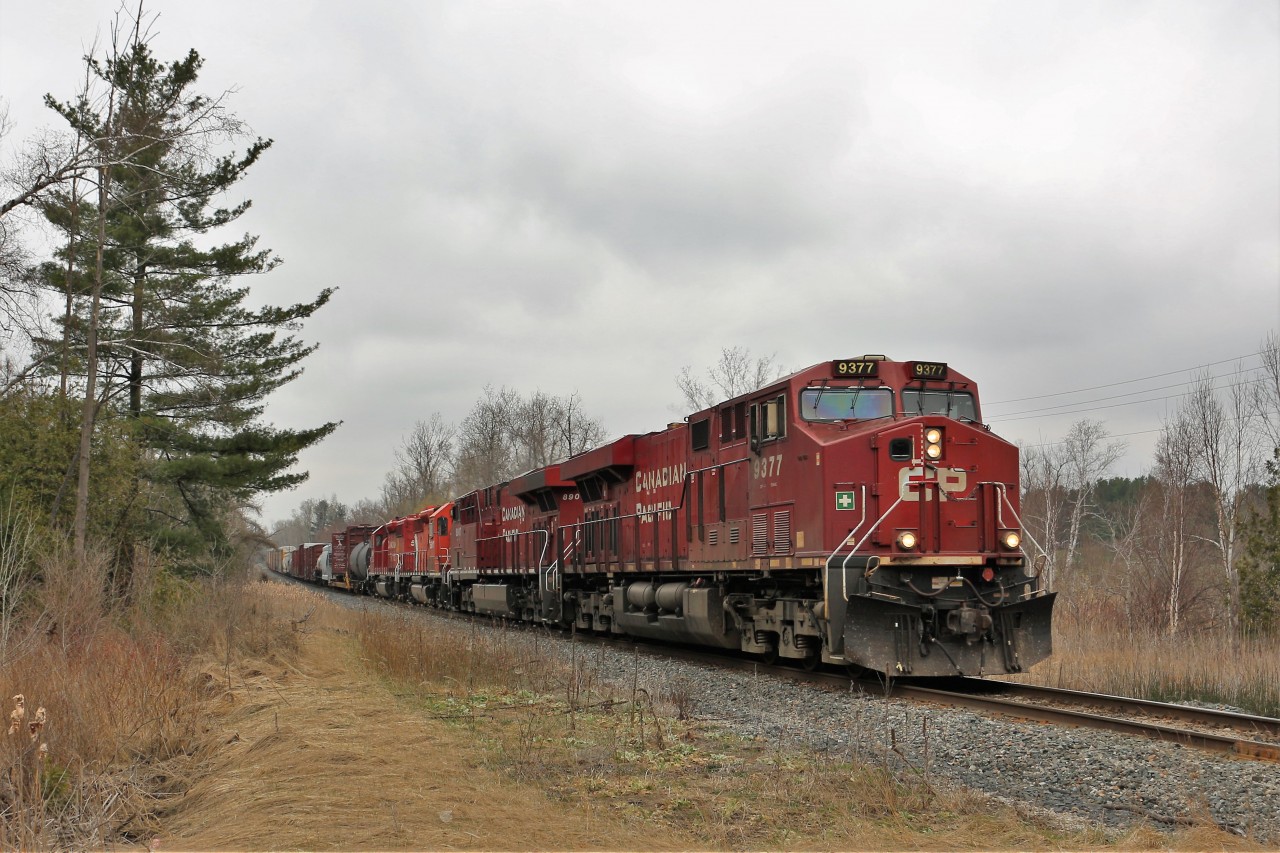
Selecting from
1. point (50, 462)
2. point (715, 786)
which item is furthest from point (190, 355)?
point (715, 786)

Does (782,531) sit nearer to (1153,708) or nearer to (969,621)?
(969,621)

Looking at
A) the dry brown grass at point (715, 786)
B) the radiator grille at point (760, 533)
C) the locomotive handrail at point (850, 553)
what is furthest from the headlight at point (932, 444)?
the dry brown grass at point (715, 786)

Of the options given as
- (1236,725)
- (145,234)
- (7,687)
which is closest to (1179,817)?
(1236,725)

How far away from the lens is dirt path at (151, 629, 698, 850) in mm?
5609

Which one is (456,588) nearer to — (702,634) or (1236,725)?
(702,634)

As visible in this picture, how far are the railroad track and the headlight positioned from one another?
2.72 metres

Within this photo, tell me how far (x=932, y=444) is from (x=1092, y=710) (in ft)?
11.0

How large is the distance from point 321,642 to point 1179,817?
15787mm

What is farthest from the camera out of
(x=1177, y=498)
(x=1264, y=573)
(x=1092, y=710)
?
(x=1177, y=498)

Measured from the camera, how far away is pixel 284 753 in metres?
7.77

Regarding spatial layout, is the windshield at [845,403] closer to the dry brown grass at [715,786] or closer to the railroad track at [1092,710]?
the railroad track at [1092,710]

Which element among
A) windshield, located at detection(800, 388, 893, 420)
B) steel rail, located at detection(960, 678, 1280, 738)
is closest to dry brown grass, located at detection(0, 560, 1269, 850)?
steel rail, located at detection(960, 678, 1280, 738)

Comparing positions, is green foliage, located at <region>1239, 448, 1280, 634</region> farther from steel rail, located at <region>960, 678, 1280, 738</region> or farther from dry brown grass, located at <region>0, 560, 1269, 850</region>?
dry brown grass, located at <region>0, 560, 1269, 850</region>

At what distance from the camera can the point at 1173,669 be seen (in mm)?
12234
